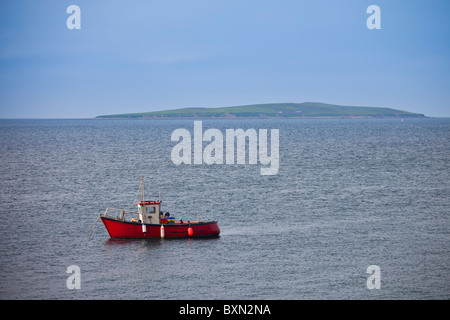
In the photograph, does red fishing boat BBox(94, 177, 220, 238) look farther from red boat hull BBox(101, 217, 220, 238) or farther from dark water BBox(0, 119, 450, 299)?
dark water BBox(0, 119, 450, 299)

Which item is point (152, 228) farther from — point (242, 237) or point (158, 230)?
point (242, 237)

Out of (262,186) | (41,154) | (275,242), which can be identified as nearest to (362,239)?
(275,242)

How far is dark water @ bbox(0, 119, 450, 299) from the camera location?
46.5 metres

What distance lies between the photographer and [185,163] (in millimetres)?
133500

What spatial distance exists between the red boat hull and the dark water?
1055 mm

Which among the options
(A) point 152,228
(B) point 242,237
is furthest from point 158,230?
(B) point 242,237

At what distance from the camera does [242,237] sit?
6128cm

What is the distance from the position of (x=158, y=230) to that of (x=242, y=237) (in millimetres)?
8551

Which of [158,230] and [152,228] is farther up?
[152,228]

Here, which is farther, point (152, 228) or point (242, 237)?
point (242, 237)

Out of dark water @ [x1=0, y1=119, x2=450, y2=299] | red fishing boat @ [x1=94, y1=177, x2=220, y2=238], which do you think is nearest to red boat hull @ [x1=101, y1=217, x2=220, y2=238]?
red fishing boat @ [x1=94, y1=177, x2=220, y2=238]

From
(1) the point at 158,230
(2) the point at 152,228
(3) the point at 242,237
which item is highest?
(2) the point at 152,228
